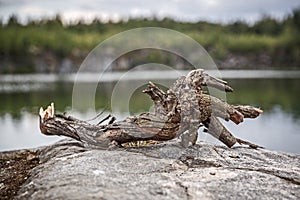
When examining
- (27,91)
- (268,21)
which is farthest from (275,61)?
(27,91)

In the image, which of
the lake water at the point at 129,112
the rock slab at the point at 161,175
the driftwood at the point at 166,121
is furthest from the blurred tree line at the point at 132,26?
the rock slab at the point at 161,175

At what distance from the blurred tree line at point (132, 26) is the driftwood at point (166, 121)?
44491mm

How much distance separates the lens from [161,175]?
16.0 ft

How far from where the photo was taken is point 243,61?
62.6 meters

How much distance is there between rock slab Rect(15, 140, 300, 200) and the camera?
4.39 metres

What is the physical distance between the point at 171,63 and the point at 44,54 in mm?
14488

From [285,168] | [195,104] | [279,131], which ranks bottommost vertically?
[279,131]


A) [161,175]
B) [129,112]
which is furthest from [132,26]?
[161,175]

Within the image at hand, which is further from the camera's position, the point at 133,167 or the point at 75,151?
the point at 75,151

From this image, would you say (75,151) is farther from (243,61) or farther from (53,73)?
(243,61)

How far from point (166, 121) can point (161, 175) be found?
1343 mm

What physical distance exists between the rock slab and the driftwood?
190 millimetres

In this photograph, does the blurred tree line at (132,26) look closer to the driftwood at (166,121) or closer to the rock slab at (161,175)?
the driftwood at (166,121)

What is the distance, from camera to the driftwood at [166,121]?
242 inches
